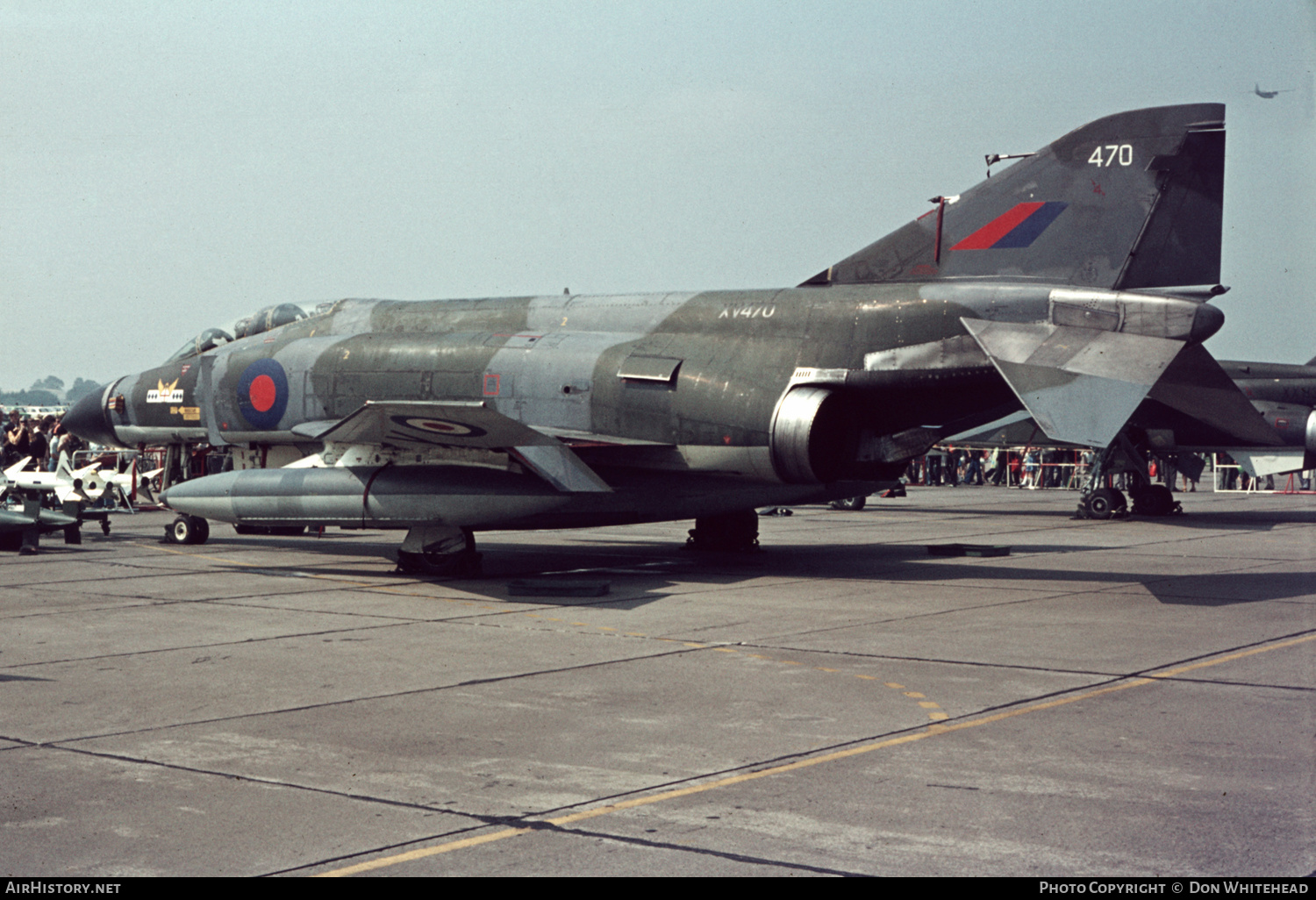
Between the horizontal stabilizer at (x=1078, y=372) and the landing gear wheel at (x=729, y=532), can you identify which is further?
the landing gear wheel at (x=729, y=532)

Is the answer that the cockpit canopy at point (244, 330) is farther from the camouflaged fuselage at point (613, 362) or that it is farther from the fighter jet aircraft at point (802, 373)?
the fighter jet aircraft at point (802, 373)

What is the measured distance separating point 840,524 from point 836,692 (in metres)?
15.7

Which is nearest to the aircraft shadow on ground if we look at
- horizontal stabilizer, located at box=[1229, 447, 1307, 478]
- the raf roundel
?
the raf roundel

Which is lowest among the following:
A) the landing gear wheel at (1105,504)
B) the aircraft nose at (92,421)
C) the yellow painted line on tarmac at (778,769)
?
the yellow painted line on tarmac at (778,769)

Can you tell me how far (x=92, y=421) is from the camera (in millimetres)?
18969

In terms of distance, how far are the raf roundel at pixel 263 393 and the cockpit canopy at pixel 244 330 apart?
5.27 feet

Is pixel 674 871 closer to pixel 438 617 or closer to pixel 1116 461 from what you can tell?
pixel 438 617

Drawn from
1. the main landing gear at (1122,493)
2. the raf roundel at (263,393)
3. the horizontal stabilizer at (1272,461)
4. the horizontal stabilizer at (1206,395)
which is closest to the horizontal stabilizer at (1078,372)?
the horizontal stabilizer at (1206,395)

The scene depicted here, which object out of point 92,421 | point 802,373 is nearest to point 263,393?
point 92,421

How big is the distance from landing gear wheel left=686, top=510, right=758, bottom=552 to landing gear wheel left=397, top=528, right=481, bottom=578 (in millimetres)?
3601

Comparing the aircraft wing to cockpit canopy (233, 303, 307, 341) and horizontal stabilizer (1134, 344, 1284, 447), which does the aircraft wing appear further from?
horizontal stabilizer (1134, 344, 1284, 447)

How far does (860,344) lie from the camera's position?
1345 cm

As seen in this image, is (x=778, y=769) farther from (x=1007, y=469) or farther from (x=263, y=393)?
(x=1007, y=469)

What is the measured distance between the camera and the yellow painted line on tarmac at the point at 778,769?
178 inches
